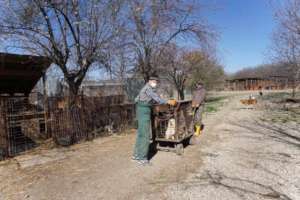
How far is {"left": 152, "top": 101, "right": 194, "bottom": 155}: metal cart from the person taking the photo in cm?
592

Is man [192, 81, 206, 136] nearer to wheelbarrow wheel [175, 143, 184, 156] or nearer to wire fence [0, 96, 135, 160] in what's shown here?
wheelbarrow wheel [175, 143, 184, 156]

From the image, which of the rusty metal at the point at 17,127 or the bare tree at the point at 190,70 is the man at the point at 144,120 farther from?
the bare tree at the point at 190,70

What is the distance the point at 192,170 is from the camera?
4.72m

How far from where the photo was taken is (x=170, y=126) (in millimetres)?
6141

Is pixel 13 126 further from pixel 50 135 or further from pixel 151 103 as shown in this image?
pixel 151 103

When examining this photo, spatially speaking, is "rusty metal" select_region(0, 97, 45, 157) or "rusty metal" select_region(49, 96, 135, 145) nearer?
"rusty metal" select_region(0, 97, 45, 157)

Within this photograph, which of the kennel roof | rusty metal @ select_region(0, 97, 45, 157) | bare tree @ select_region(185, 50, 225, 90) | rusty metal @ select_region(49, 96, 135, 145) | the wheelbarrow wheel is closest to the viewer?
the wheelbarrow wheel

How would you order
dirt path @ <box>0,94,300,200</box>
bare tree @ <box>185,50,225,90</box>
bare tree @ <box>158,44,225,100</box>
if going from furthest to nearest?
bare tree @ <box>185,50,225,90</box> < bare tree @ <box>158,44,225,100</box> < dirt path @ <box>0,94,300,200</box>

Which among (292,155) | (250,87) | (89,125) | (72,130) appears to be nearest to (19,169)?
(72,130)

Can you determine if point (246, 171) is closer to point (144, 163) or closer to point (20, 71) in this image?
point (144, 163)

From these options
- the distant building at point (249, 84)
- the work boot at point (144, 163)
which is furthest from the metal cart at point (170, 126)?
the distant building at point (249, 84)

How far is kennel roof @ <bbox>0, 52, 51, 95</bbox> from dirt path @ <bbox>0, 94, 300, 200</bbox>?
3742 mm

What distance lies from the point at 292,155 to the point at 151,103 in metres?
3.15

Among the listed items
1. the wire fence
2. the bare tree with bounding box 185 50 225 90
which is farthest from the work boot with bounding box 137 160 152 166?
the bare tree with bounding box 185 50 225 90
